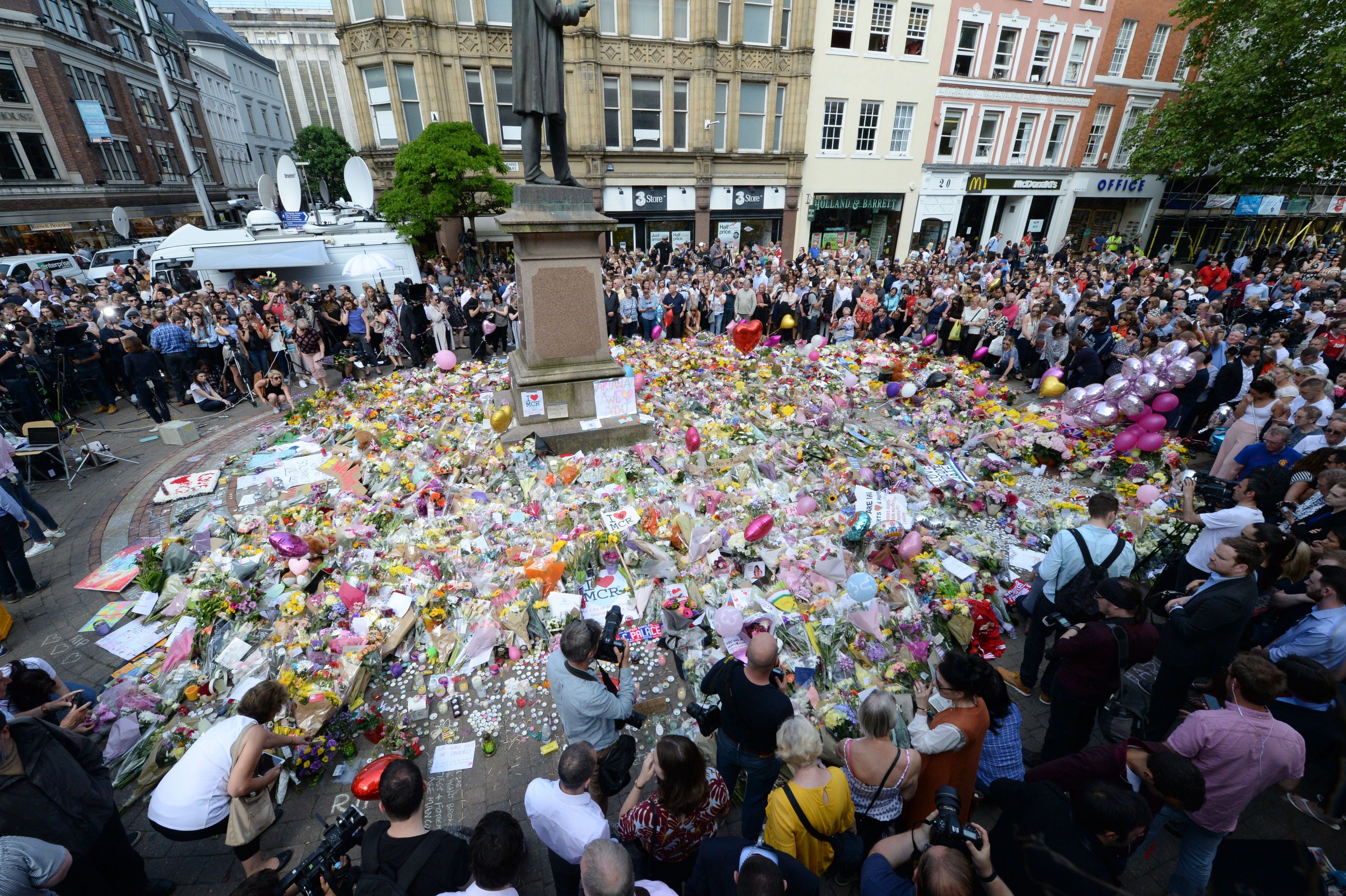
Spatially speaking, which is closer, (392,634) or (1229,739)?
(1229,739)

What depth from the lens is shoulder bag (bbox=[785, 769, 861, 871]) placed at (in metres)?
2.50

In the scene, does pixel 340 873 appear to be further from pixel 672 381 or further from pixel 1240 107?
pixel 1240 107

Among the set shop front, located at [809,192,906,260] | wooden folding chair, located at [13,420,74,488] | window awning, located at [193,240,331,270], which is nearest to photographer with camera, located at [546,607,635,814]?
wooden folding chair, located at [13,420,74,488]

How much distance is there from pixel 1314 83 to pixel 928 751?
27806mm

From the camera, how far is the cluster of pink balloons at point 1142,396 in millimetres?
7461

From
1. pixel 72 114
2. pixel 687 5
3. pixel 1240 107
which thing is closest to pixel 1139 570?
pixel 687 5

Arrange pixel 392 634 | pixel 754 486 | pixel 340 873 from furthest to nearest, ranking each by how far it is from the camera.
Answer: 1. pixel 754 486
2. pixel 392 634
3. pixel 340 873

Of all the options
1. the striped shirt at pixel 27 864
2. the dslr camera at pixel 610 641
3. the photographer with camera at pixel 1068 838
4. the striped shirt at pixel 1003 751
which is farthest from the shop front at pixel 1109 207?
the striped shirt at pixel 27 864

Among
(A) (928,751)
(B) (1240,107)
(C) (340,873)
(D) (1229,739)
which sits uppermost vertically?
(B) (1240,107)

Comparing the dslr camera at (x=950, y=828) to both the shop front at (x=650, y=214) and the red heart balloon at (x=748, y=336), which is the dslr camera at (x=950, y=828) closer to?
the red heart balloon at (x=748, y=336)

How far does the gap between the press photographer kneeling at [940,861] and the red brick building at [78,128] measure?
2916 cm

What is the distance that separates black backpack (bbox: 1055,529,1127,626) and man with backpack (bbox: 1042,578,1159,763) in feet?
0.74

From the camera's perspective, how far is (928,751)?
289 cm

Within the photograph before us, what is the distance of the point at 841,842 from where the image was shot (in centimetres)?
291
